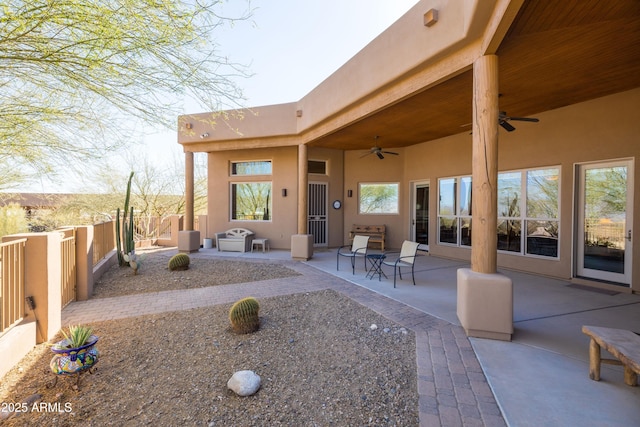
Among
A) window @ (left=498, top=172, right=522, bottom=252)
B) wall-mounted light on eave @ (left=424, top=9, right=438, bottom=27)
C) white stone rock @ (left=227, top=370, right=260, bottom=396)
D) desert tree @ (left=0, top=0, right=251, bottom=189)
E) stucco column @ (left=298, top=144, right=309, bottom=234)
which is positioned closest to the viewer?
white stone rock @ (left=227, top=370, right=260, bottom=396)

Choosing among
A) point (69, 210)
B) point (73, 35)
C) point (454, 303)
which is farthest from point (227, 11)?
point (69, 210)

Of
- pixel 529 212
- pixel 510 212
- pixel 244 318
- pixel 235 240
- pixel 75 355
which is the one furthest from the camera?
pixel 235 240

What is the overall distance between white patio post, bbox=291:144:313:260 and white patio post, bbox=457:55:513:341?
4990 mm

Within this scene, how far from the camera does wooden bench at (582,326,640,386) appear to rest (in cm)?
207

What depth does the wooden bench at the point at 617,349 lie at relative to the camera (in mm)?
2074

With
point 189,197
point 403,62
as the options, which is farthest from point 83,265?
point 403,62

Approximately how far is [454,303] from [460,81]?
3.37 m

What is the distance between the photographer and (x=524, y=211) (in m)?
6.70

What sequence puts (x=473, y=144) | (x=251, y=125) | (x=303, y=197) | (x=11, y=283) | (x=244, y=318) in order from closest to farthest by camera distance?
(x=11, y=283)
(x=473, y=144)
(x=244, y=318)
(x=303, y=197)
(x=251, y=125)

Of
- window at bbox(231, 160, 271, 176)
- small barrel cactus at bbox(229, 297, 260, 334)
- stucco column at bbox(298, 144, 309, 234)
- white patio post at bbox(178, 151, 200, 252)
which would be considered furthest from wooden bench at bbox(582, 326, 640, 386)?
white patio post at bbox(178, 151, 200, 252)

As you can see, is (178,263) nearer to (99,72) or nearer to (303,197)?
(303,197)

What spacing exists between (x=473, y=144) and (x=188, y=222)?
28.0 ft

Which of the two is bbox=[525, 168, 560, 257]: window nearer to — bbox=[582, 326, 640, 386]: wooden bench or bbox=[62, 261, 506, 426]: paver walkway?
bbox=[62, 261, 506, 426]: paver walkway

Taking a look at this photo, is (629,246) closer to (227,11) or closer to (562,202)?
(562,202)
